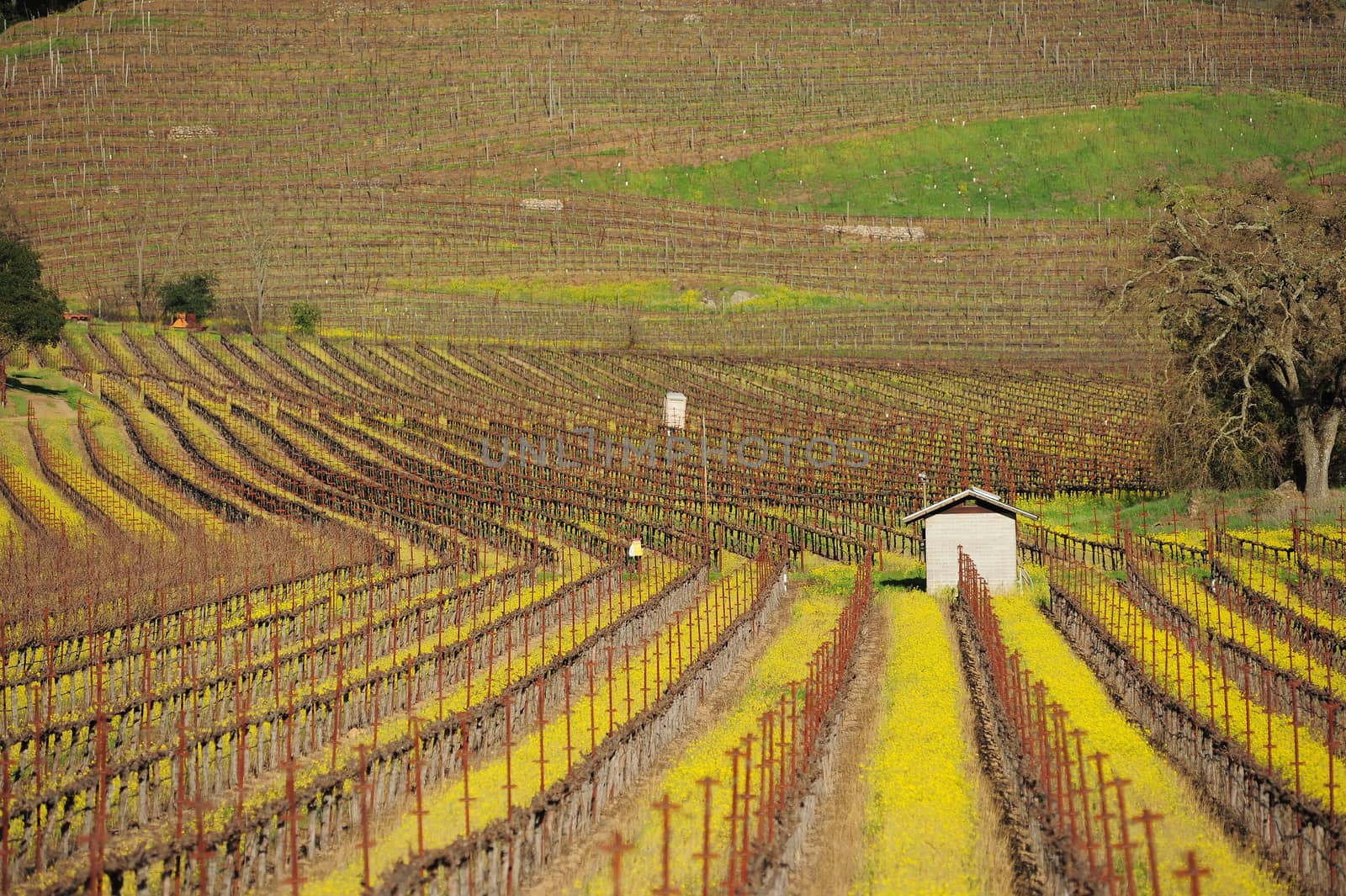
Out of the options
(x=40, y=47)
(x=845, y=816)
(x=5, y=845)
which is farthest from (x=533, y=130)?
(x=5, y=845)

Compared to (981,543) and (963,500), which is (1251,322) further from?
(981,543)

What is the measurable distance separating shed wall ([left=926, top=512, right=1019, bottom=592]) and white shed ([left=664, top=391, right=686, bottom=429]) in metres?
26.6

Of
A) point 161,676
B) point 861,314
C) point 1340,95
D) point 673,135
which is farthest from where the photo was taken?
point 1340,95

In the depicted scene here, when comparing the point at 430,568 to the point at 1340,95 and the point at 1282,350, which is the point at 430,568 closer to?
the point at 1282,350

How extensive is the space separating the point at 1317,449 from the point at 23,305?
155ft

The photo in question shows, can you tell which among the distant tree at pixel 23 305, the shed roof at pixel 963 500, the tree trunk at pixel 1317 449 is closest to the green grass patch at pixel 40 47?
the distant tree at pixel 23 305

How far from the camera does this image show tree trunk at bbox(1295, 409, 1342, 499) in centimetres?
3784

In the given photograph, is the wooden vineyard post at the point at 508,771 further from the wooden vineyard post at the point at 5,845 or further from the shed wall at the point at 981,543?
the shed wall at the point at 981,543

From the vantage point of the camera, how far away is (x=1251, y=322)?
38156 millimetres

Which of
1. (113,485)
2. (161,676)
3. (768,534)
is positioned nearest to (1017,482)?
(768,534)

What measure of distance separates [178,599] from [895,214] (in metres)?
103

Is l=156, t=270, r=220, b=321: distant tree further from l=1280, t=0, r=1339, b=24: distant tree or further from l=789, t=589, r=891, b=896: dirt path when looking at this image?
l=1280, t=0, r=1339, b=24: distant tree

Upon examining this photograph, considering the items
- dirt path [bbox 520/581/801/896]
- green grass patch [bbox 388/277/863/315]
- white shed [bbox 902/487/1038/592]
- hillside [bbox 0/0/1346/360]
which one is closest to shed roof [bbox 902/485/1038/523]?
white shed [bbox 902/487/1038/592]

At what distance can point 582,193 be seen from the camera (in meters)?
124
